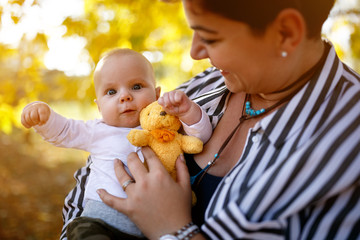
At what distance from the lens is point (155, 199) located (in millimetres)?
1358

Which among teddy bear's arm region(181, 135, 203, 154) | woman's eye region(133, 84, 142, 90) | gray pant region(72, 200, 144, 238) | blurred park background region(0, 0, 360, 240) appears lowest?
gray pant region(72, 200, 144, 238)

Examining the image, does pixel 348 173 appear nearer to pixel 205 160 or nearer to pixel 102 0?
pixel 205 160

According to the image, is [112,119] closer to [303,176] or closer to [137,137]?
[137,137]

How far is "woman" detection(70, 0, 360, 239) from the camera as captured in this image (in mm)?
1124

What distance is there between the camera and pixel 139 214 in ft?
4.46

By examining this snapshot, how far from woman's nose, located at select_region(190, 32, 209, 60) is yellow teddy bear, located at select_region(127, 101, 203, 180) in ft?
1.09

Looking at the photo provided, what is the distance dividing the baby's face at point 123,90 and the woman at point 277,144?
1.30 ft

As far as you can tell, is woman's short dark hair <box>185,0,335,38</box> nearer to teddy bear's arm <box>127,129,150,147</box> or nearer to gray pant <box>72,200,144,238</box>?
teddy bear's arm <box>127,129,150,147</box>

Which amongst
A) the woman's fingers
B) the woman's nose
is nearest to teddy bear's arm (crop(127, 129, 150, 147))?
the woman's fingers

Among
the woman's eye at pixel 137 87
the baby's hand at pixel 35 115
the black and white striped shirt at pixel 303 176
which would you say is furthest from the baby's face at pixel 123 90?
the black and white striped shirt at pixel 303 176

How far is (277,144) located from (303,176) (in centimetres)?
16

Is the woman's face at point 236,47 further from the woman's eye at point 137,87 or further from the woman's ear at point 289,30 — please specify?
the woman's eye at point 137,87

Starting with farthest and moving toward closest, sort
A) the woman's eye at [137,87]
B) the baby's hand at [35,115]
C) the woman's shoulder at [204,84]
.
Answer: the woman's shoulder at [204,84]
the woman's eye at [137,87]
the baby's hand at [35,115]

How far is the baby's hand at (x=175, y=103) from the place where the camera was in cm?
150
